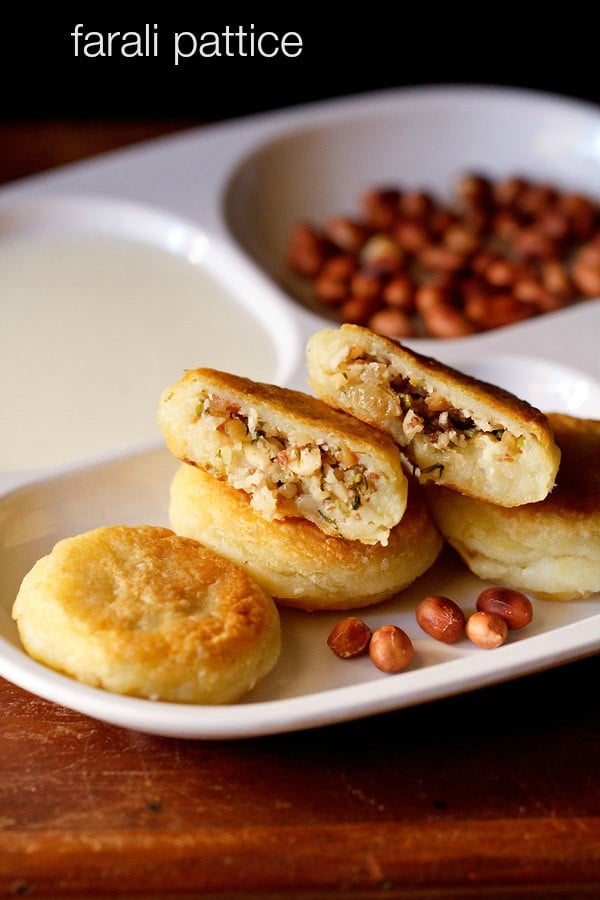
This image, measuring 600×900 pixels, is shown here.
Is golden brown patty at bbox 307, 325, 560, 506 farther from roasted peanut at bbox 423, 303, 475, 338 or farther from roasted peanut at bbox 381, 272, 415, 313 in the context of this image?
roasted peanut at bbox 381, 272, 415, 313

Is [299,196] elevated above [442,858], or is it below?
above

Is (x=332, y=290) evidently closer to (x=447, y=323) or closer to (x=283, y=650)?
(x=447, y=323)

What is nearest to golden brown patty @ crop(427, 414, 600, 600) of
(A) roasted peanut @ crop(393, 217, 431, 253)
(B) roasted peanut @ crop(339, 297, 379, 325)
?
(B) roasted peanut @ crop(339, 297, 379, 325)

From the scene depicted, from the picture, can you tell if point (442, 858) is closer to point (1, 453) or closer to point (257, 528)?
point (257, 528)

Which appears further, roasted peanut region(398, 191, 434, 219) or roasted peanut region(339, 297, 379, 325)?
roasted peanut region(398, 191, 434, 219)

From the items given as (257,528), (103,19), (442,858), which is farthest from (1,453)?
(103,19)

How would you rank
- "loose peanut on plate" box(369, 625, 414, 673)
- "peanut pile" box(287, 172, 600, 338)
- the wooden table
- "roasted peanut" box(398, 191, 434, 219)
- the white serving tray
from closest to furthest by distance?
the wooden table → the white serving tray → "loose peanut on plate" box(369, 625, 414, 673) → "peanut pile" box(287, 172, 600, 338) → "roasted peanut" box(398, 191, 434, 219)

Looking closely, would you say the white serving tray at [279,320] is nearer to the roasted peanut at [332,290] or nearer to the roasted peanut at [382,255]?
the roasted peanut at [332,290]

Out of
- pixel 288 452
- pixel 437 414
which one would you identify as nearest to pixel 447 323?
pixel 437 414
